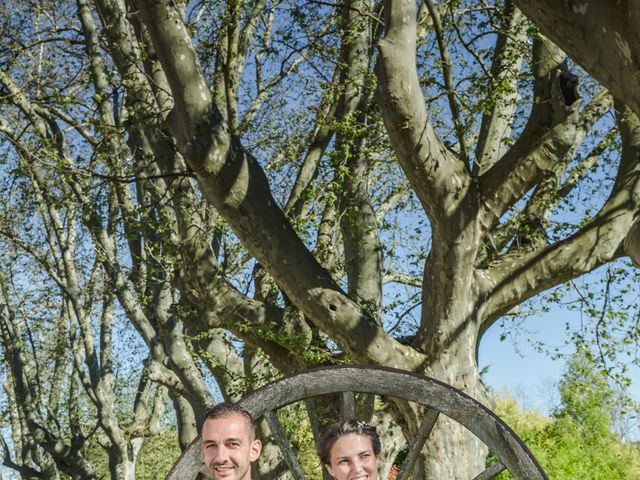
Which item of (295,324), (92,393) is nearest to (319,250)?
(295,324)

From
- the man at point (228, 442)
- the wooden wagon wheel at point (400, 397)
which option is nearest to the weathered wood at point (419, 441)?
the wooden wagon wheel at point (400, 397)

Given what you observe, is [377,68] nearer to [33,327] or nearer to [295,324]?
[295,324]

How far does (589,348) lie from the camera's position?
9.47 meters

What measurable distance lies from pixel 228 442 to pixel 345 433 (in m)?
0.47

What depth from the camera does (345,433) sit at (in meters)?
3.59

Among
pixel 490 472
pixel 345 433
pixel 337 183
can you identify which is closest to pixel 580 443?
pixel 337 183

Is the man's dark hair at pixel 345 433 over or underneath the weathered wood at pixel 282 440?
underneath

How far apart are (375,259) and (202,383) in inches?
89.1

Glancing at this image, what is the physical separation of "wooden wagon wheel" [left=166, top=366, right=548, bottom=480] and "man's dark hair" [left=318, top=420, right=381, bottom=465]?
0.15 meters

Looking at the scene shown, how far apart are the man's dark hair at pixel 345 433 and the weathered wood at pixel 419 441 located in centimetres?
25

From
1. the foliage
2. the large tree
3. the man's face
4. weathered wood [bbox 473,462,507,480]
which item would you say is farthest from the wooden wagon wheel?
the foliage

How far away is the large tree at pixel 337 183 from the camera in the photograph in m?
6.86

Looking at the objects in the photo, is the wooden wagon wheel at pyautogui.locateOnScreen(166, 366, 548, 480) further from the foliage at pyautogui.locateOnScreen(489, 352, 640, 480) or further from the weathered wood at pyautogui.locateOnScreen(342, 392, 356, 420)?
the foliage at pyautogui.locateOnScreen(489, 352, 640, 480)

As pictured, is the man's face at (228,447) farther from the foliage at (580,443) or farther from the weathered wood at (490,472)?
the foliage at (580,443)
